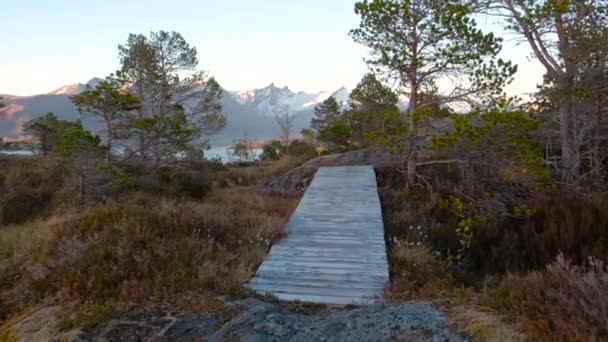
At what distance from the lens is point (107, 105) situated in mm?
11070

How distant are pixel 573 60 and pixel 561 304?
956cm

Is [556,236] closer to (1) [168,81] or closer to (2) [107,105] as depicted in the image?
(2) [107,105]

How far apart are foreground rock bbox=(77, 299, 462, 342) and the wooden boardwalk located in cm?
102

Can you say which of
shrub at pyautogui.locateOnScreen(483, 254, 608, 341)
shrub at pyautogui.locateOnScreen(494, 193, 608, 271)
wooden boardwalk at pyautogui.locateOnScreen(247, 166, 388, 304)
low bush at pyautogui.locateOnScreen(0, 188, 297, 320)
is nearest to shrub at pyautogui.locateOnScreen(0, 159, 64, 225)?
low bush at pyautogui.locateOnScreen(0, 188, 297, 320)

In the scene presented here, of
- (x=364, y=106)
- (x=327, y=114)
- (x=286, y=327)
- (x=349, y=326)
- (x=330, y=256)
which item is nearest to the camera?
(x=349, y=326)

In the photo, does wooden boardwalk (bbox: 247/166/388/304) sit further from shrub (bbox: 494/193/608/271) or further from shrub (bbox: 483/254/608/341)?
shrub (bbox: 494/193/608/271)

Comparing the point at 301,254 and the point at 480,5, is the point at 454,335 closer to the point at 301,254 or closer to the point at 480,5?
the point at 301,254

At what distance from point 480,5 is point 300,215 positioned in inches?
333

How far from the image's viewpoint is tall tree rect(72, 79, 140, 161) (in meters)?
10.6

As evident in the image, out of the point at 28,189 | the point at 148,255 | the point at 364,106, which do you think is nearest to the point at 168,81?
the point at 28,189

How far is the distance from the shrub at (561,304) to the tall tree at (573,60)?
316 inches

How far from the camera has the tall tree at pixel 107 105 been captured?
10594 millimetres

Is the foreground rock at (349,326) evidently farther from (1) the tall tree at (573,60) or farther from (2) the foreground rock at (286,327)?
(1) the tall tree at (573,60)

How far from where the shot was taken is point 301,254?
6082 mm
